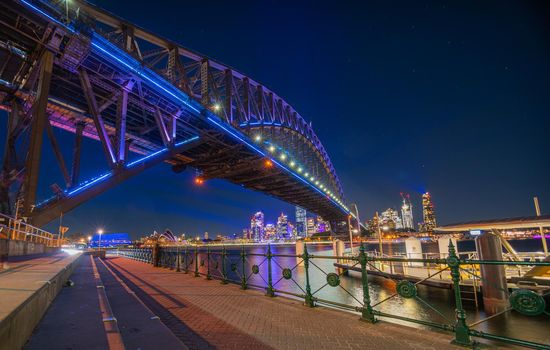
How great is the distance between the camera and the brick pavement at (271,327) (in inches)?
190

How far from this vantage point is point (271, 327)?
5.82m

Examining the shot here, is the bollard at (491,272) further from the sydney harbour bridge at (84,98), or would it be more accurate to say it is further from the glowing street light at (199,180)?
the glowing street light at (199,180)

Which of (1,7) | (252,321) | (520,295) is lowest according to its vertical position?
(252,321)

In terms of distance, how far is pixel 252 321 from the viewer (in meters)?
6.28

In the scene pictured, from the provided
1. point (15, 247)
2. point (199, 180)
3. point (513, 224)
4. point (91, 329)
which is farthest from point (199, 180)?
point (91, 329)

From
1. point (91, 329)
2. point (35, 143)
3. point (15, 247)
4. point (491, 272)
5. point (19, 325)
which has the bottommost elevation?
point (491, 272)

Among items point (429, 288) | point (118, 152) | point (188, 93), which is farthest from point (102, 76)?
point (429, 288)

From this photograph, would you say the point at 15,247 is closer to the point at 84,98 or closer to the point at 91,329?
the point at 91,329

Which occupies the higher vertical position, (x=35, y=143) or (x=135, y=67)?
(x=135, y=67)

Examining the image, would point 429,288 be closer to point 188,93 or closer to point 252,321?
point 252,321

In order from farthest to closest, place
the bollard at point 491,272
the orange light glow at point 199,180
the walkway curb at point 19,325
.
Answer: the orange light glow at point 199,180 → the bollard at point 491,272 → the walkway curb at point 19,325

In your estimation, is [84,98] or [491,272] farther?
[84,98]

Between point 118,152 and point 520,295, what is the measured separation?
68.2ft

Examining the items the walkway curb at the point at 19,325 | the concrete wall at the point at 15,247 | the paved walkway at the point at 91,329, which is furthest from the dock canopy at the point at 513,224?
the concrete wall at the point at 15,247
